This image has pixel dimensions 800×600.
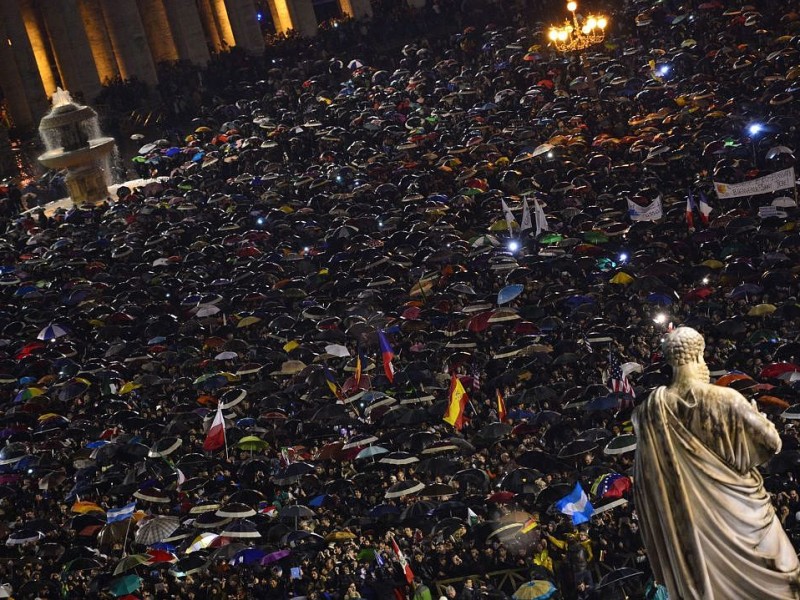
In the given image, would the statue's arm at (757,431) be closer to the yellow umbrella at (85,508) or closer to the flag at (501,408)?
the flag at (501,408)

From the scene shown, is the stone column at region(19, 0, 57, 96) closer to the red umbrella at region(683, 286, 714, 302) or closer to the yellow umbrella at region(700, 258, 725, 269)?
the yellow umbrella at region(700, 258, 725, 269)

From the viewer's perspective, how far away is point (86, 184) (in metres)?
53.0

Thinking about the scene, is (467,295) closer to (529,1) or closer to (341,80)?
(341,80)

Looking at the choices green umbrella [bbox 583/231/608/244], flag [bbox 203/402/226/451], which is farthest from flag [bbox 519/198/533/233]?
flag [bbox 203/402/226/451]

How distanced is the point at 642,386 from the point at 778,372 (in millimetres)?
2196

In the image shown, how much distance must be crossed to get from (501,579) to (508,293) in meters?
11.0

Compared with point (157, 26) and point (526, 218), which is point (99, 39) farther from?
point (526, 218)

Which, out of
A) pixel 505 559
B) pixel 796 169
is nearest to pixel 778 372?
pixel 505 559

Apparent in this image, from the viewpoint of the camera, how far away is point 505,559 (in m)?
19.7

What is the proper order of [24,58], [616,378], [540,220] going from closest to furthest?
[616,378] → [540,220] → [24,58]

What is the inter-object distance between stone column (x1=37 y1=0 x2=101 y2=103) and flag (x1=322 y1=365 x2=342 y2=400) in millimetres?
41950

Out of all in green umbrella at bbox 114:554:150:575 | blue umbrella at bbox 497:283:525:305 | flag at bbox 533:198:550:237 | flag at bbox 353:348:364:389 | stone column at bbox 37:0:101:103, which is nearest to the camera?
green umbrella at bbox 114:554:150:575

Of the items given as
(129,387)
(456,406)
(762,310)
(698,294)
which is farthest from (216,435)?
(762,310)

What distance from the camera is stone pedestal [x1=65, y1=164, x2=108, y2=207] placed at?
52719mm
